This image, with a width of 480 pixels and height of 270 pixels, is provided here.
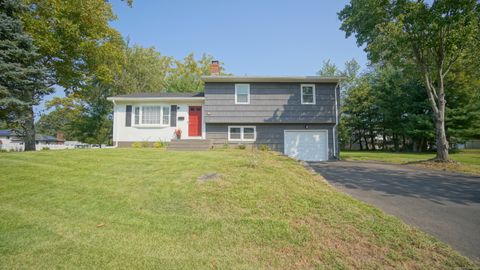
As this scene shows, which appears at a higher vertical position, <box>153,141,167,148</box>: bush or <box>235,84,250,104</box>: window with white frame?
<box>235,84,250,104</box>: window with white frame

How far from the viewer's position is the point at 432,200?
5.30m

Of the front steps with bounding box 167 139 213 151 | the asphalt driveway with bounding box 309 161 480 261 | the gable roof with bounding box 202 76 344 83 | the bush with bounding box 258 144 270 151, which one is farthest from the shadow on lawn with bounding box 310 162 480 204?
the gable roof with bounding box 202 76 344 83

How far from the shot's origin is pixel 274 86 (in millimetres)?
14133

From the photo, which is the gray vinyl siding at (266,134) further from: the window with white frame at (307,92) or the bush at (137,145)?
the bush at (137,145)

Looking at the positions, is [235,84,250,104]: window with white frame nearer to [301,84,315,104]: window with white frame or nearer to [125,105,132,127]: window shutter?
[301,84,315,104]: window with white frame

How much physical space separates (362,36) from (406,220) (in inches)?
524

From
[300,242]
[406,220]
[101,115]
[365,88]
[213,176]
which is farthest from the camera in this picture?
[365,88]

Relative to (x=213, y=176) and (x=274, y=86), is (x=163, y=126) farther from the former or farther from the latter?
(x=213, y=176)

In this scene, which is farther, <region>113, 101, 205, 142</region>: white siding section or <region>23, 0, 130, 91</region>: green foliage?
<region>113, 101, 205, 142</region>: white siding section

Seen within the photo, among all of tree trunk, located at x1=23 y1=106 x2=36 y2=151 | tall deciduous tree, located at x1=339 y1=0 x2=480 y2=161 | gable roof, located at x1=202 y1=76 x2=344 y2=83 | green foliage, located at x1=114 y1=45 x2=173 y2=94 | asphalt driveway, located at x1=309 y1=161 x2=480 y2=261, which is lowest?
asphalt driveway, located at x1=309 y1=161 x2=480 y2=261

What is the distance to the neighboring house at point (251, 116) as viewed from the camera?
551 inches

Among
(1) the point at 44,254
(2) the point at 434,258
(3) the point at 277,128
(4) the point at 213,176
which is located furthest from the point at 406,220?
(3) the point at 277,128

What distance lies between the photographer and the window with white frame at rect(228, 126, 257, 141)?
1437cm

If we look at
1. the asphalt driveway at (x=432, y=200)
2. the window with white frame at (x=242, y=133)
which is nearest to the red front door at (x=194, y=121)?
the window with white frame at (x=242, y=133)
